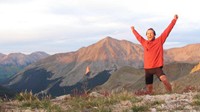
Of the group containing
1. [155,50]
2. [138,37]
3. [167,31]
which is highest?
[167,31]

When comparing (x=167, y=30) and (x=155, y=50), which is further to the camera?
(x=167, y=30)

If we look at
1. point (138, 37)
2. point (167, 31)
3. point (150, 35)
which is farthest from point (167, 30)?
point (138, 37)

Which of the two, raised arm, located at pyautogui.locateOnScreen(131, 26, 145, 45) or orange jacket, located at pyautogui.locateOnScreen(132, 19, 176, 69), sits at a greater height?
raised arm, located at pyautogui.locateOnScreen(131, 26, 145, 45)

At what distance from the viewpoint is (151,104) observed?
932 centimetres

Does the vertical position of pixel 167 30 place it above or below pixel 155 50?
above

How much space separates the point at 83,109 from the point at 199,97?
9.40ft

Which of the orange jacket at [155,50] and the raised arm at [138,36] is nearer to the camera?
the orange jacket at [155,50]

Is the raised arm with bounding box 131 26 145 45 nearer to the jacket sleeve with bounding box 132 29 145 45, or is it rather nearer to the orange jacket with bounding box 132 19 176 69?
the jacket sleeve with bounding box 132 29 145 45

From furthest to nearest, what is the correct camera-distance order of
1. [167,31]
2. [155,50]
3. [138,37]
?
[138,37] → [167,31] → [155,50]

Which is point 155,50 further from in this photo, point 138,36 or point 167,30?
point 138,36

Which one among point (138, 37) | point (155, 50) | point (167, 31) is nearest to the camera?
point (155, 50)

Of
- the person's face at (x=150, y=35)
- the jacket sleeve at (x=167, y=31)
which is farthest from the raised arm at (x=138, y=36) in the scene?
the jacket sleeve at (x=167, y=31)

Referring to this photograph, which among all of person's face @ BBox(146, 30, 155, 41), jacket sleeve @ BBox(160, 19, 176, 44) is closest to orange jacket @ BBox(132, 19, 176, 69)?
jacket sleeve @ BBox(160, 19, 176, 44)

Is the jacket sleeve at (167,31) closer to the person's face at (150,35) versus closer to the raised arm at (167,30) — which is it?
the raised arm at (167,30)
